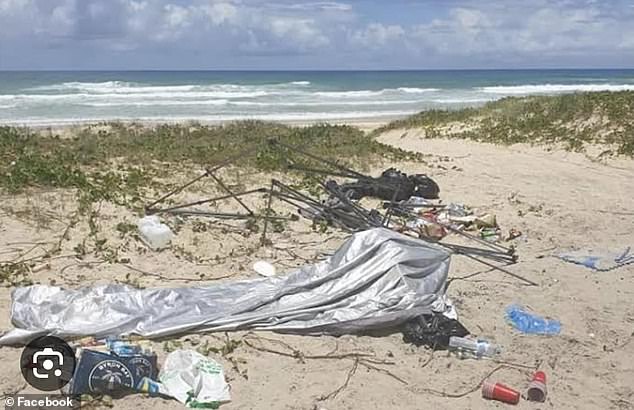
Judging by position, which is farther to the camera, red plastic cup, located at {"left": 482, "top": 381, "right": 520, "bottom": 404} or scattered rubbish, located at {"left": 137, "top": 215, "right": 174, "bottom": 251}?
scattered rubbish, located at {"left": 137, "top": 215, "right": 174, "bottom": 251}

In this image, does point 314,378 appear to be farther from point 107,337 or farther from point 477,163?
point 477,163

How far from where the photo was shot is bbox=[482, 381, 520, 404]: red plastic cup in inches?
155

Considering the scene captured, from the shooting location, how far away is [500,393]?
3.95 metres

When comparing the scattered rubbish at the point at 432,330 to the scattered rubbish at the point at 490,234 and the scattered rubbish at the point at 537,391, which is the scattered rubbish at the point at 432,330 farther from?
the scattered rubbish at the point at 490,234

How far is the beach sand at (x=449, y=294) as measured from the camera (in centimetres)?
402

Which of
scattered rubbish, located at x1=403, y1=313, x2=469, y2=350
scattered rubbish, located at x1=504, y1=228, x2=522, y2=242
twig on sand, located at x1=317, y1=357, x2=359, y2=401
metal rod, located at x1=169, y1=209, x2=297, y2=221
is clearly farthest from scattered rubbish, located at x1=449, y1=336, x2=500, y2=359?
metal rod, located at x1=169, y1=209, x2=297, y2=221

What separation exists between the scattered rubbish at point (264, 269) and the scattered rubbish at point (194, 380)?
1.67 m

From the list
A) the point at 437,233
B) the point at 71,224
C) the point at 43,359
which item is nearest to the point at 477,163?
the point at 437,233

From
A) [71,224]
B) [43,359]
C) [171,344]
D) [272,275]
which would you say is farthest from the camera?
[71,224]

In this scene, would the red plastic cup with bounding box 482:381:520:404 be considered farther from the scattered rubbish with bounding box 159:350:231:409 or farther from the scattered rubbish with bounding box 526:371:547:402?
the scattered rubbish with bounding box 159:350:231:409

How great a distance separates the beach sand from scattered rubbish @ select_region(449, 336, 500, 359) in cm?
9

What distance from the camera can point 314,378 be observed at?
4.13 meters

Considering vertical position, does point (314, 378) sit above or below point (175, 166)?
below

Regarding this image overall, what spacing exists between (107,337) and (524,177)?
7.91m
